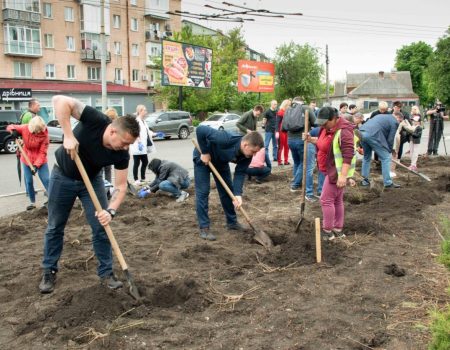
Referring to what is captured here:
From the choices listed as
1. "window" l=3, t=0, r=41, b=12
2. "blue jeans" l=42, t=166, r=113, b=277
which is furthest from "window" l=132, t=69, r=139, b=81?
"blue jeans" l=42, t=166, r=113, b=277

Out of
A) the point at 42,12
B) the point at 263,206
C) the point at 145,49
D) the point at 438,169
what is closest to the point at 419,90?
the point at 145,49

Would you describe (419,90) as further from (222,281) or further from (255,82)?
(222,281)

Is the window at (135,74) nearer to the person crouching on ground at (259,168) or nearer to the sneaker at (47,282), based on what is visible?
the person crouching on ground at (259,168)

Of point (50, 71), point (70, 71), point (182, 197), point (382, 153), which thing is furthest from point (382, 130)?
point (70, 71)

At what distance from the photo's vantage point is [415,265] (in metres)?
4.94

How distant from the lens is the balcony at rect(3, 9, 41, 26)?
37.5 meters

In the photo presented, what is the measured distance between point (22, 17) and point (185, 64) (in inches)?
736

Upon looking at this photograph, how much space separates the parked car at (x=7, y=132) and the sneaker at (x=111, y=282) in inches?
591

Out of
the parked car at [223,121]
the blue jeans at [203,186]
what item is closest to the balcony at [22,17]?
the parked car at [223,121]

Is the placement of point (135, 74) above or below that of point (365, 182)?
above

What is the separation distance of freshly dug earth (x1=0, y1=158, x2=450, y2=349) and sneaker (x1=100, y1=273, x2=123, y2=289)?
15 cm

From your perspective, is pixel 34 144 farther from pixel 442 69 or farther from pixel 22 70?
pixel 442 69

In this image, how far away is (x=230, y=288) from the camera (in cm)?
430

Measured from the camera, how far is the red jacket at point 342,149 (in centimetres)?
553
